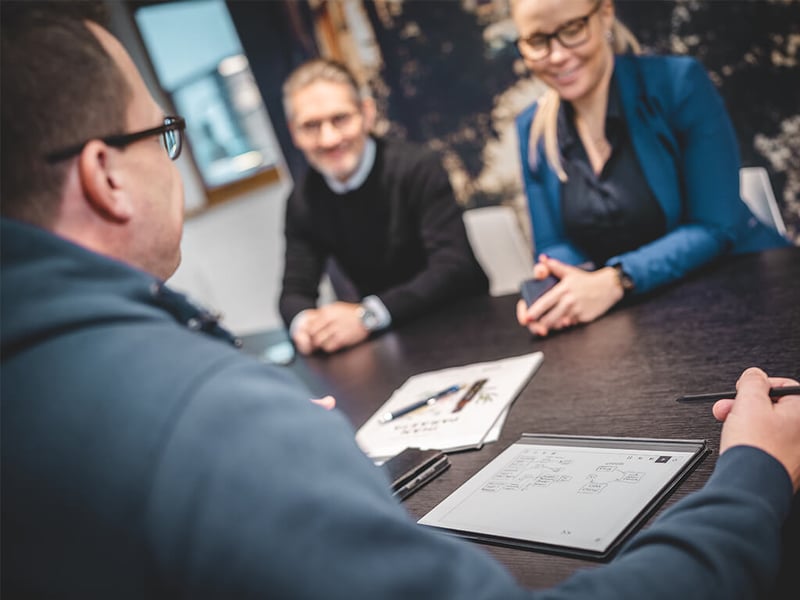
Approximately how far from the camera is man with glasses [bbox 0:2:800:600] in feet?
1.62

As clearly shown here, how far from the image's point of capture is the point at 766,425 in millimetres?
781

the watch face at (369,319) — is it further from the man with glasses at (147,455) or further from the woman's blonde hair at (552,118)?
the man with glasses at (147,455)

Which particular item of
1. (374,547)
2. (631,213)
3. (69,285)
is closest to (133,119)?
(69,285)

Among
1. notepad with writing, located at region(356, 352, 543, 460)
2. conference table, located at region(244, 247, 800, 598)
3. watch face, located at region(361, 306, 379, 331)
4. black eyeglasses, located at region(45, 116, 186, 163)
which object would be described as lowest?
conference table, located at region(244, 247, 800, 598)

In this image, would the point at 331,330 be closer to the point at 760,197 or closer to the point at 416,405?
the point at 416,405

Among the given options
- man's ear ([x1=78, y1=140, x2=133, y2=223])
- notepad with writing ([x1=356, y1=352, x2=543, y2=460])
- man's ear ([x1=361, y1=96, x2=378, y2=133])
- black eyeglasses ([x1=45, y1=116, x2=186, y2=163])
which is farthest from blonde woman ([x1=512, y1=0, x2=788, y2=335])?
man's ear ([x1=78, y1=140, x2=133, y2=223])

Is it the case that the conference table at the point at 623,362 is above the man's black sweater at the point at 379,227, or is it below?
below

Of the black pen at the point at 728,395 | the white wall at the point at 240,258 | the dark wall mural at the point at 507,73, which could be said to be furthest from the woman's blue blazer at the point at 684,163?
the white wall at the point at 240,258

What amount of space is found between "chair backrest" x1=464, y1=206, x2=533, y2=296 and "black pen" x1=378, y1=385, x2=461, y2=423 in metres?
1.47

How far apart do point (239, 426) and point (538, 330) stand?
1.18 metres

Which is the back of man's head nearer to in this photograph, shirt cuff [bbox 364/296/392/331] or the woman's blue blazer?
the woman's blue blazer

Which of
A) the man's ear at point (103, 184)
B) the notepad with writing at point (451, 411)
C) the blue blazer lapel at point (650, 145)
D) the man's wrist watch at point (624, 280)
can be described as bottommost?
the notepad with writing at point (451, 411)

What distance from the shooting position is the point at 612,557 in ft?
2.47

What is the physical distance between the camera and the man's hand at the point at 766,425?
76 centimetres
